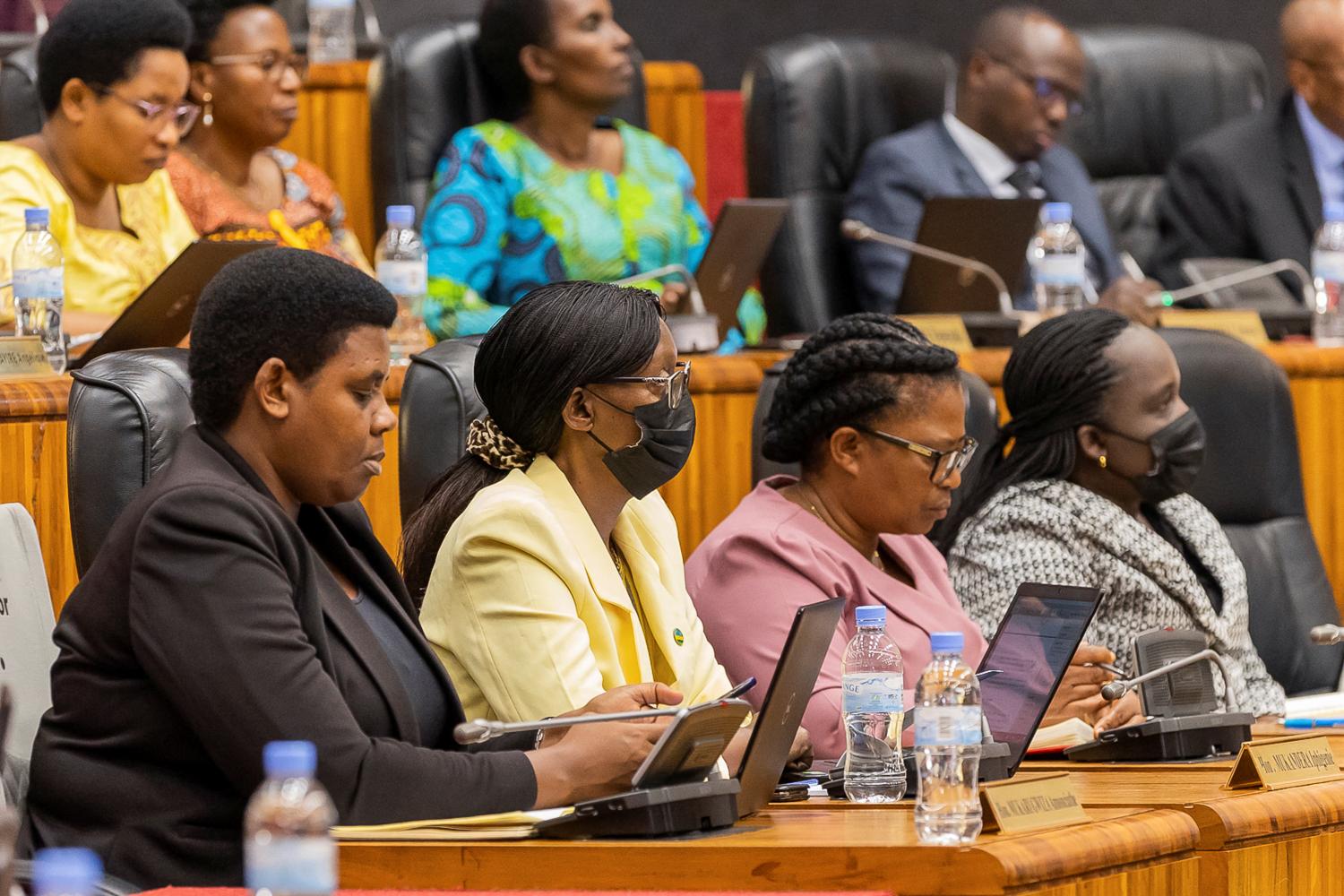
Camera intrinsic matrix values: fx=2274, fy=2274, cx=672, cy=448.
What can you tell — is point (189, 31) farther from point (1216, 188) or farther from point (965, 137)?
point (1216, 188)

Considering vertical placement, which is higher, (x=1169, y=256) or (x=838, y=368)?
(x=838, y=368)

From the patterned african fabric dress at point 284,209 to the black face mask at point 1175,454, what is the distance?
154cm

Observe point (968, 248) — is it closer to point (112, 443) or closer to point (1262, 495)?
point (1262, 495)

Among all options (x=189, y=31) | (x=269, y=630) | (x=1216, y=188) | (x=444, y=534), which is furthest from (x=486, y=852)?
(x=1216, y=188)

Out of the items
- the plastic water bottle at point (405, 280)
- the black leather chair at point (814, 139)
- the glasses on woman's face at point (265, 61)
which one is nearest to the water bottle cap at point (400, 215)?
the plastic water bottle at point (405, 280)

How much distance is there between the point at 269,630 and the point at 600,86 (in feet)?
8.57

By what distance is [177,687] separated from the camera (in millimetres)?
1976

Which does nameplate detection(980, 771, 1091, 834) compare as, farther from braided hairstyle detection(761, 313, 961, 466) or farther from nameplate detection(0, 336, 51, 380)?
nameplate detection(0, 336, 51, 380)

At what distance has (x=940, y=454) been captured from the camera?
281 centimetres

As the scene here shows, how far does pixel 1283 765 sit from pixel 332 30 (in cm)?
334

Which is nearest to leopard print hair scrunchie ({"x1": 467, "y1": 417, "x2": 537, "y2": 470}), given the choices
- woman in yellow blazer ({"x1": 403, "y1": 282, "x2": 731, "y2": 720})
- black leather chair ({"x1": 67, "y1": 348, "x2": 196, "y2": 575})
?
woman in yellow blazer ({"x1": 403, "y1": 282, "x2": 731, "y2": 720})

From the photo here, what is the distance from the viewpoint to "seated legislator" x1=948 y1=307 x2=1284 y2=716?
311 centimetres

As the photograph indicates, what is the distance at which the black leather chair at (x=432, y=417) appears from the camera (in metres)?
2.76

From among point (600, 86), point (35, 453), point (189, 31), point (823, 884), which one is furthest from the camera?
point (600, 86)
